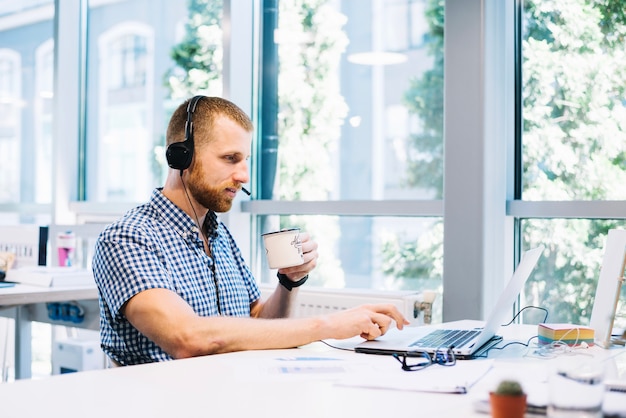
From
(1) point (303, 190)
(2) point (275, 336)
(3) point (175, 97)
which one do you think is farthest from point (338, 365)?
(3) point (175, 97)

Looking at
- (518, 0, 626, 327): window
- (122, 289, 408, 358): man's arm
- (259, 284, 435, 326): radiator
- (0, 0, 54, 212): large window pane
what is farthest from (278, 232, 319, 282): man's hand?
(0, 0, 54, 212): large window pane

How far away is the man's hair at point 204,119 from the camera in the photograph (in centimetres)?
187

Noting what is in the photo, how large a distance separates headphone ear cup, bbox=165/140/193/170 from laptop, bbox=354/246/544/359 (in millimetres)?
623

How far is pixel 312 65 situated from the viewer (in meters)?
3.31

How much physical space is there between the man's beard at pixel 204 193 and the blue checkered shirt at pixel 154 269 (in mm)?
71

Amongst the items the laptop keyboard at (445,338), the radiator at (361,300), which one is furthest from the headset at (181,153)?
the radiator at (361,300)

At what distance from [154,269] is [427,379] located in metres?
0.65

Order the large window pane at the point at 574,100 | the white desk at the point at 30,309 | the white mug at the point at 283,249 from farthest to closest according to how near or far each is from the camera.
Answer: the white desk at the point at 30,309, the large window pane at the point at 574,100, the white mug at the point at 283,249

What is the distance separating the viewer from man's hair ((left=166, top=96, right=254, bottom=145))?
1871 mm

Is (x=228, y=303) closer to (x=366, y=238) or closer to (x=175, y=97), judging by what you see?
(x=366, y=238)

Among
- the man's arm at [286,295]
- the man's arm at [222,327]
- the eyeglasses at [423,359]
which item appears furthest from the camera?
the man's arm at [286,295]

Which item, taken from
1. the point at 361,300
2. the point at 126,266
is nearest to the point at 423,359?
the point at 126,266

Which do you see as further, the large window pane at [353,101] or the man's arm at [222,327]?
the large window pane at [353,101]

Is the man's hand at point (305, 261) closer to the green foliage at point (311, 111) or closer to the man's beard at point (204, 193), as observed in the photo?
the man's beard at point (204, 193)
